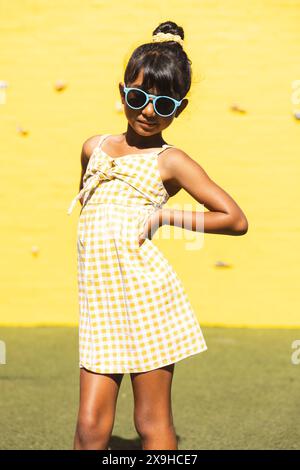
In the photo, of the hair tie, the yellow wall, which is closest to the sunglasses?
the hair tie

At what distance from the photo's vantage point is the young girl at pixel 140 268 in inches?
95.1

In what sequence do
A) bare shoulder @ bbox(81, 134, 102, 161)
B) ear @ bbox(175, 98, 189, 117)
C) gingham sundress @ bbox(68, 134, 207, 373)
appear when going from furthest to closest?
bare shoulder @ bbox(81, 134, 102, 161) → ear @ bbox(175, 98, 189, 117) → gingham sundress @ bbox(68, 134, 207, 373)

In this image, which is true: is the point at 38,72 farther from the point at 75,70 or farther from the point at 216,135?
the point at 216,135

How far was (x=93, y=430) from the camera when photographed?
8.00ft

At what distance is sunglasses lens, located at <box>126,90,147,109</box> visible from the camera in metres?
2.46

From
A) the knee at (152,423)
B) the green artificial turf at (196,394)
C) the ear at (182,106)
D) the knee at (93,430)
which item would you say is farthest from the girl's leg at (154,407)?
the green artificial turf at (196,394)

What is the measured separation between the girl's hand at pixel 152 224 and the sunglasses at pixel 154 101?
293mm

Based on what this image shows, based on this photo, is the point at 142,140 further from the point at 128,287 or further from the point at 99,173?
the point at 128,287

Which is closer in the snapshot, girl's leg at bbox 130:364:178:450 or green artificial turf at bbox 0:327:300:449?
girl's leg at bbox 130:364:178:450

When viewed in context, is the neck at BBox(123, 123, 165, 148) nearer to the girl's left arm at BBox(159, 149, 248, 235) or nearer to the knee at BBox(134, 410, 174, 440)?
the girl's left arm at BBox(159, 149, 248, 235)

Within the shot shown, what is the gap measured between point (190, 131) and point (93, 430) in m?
3.62


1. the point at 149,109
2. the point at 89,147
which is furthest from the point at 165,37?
the point at 89,147

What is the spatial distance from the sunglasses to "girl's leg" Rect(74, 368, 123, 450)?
793 millimetres

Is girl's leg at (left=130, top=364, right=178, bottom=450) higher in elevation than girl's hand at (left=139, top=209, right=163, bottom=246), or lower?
lower
